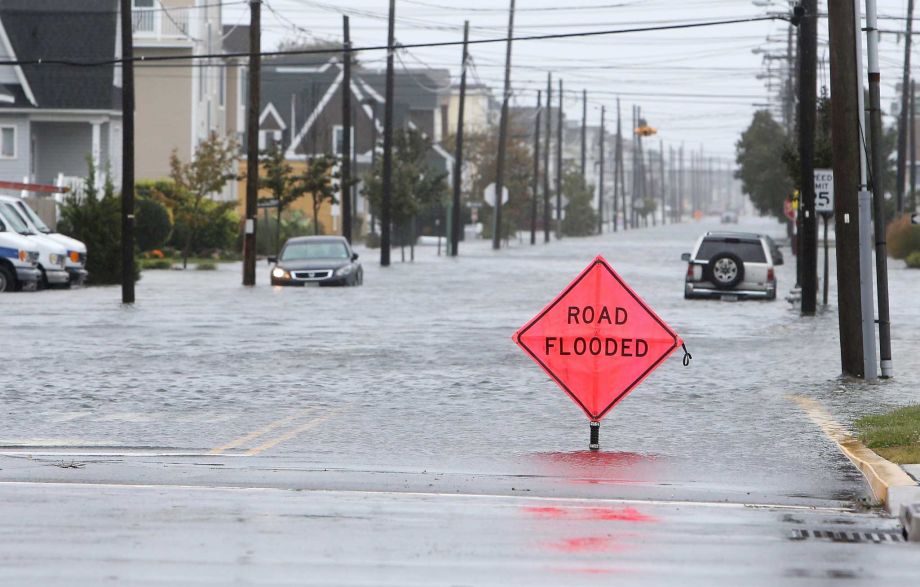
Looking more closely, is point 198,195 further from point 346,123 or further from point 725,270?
point 725,270

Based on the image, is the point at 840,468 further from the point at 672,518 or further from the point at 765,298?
the point at 765,298

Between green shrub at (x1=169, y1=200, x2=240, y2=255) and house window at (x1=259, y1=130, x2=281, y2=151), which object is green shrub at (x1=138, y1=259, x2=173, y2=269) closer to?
green shrub at (x1=169, y1=200, x2=240, y2=255)

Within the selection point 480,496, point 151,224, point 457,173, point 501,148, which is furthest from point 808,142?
point 501,148

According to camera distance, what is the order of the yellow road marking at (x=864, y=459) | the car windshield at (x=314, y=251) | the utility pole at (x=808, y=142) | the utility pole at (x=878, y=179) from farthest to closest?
the car windshield at (x=314, y=251)
the utility pole at (x=808, y=142)
the utility pole at (x=878, y=179)
the yellow road marking at (x=864, y=459)

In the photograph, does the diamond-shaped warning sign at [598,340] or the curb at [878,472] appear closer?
the curb at [878,472]

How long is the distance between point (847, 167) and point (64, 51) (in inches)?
1879

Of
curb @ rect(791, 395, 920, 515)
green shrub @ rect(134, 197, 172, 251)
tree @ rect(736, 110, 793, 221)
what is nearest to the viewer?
curb @ rect(791, 395, 920, 515)

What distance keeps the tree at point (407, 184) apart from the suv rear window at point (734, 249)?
2983cm

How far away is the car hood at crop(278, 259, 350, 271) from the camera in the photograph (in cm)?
4344

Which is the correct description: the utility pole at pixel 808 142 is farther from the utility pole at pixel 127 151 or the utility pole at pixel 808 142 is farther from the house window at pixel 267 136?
the house window at pixel 267 136

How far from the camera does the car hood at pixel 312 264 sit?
43.4 meters

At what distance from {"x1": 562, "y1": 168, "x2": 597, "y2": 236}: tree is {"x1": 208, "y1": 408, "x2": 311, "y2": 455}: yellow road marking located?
381ft

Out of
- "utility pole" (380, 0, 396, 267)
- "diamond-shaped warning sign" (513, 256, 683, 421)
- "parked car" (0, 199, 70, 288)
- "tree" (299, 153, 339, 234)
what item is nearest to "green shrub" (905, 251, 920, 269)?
"utility pole" (380, 0, 396, 267)

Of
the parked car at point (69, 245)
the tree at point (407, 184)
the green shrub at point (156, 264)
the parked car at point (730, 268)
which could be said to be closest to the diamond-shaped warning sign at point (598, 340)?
the parked car at point (730, 268)
